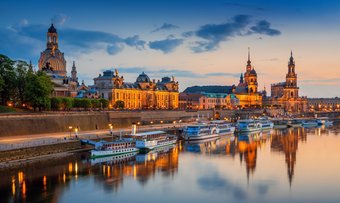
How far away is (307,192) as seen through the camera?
27797 millimetres

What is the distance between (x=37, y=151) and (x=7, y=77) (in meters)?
19.9

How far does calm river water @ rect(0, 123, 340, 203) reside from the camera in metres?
26.1

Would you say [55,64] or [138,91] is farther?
[138,91]

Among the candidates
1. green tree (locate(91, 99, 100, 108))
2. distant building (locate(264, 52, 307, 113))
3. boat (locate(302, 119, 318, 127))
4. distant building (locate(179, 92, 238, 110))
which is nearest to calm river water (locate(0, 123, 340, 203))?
green tree (locate(91, 99, 100, 108))

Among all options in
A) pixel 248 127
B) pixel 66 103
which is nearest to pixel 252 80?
pixel 248 127

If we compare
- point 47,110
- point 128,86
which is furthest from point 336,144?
point 128,86

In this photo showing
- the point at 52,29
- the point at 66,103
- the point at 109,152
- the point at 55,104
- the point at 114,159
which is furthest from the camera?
the point at 52,29

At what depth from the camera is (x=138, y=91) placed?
94750 mm

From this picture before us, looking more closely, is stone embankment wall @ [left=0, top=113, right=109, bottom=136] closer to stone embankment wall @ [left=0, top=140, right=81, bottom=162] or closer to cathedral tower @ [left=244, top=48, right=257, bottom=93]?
stone embankment wall @ [left=0, top=140, right=81, bottom=162]

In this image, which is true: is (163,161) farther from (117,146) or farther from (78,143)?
(78,143)

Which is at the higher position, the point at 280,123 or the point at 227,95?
the point at 227,95

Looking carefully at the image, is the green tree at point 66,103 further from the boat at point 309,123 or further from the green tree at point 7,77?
the boat at point 309,123

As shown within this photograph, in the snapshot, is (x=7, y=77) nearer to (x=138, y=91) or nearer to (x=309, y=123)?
(x=138, y=91)

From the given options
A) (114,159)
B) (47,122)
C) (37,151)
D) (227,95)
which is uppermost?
(227,95)
